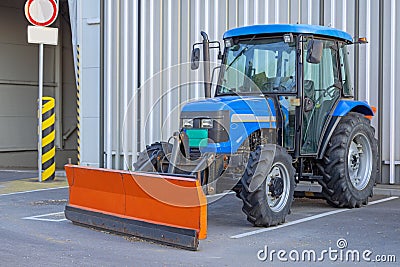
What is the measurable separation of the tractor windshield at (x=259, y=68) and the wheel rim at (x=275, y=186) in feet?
3.85

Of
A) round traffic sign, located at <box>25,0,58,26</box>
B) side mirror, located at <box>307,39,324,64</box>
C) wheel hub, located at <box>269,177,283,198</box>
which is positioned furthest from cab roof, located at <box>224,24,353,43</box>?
round traffic sign, located at <box>25,0,58,26</box>

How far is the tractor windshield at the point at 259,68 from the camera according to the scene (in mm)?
9062

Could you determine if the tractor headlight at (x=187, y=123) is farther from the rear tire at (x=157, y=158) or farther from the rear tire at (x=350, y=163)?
the rear tire at (x=350, y=163)

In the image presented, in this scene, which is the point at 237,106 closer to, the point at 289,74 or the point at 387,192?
the point at 289,74

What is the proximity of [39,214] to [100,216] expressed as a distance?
5.55ft

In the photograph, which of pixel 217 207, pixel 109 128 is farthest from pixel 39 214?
pixel 109 128

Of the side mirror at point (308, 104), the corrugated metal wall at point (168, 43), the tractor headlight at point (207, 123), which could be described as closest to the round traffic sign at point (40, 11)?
the corrugated metal wall at point (168, 43)

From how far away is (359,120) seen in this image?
989 cm

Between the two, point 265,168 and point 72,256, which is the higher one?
point 265,168

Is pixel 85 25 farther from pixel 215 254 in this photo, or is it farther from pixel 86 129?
pixel 215 254

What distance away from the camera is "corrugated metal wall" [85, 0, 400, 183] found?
1217 centimetres

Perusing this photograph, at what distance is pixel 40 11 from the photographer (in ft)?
43.2

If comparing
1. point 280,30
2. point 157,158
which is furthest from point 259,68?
point 157,158

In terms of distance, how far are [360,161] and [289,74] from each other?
Result: 6.64 feet
